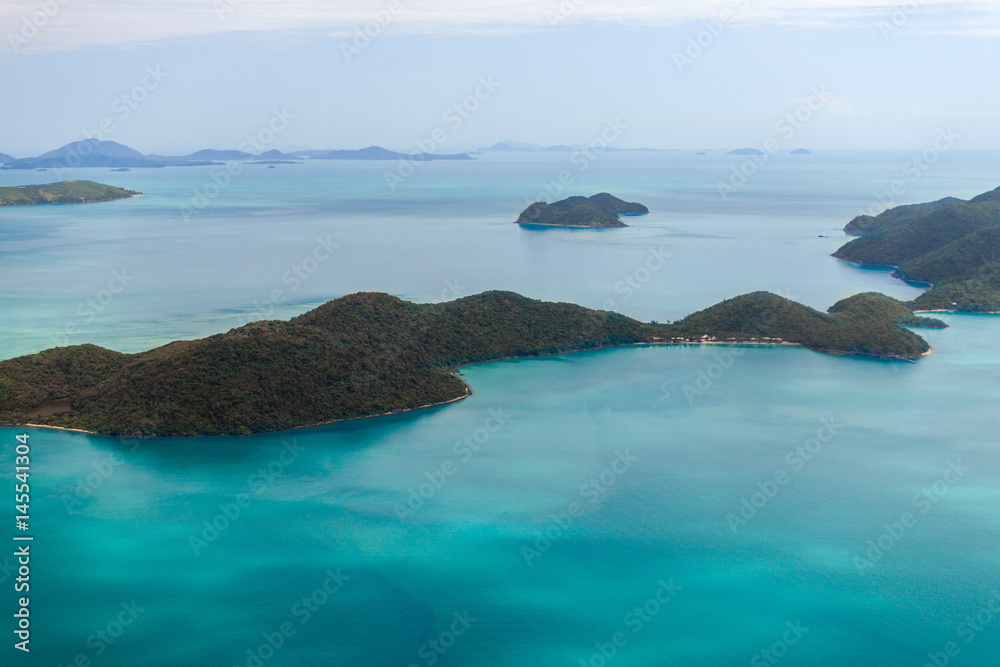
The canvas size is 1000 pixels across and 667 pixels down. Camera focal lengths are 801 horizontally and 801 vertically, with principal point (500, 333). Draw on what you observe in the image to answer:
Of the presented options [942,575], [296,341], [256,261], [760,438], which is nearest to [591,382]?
[760,438]

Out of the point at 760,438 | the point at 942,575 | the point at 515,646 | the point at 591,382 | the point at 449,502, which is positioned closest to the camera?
the point at 515,646

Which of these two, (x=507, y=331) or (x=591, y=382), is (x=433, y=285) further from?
(x=591, y=382)

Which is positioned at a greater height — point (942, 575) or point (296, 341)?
point (296, 341)
